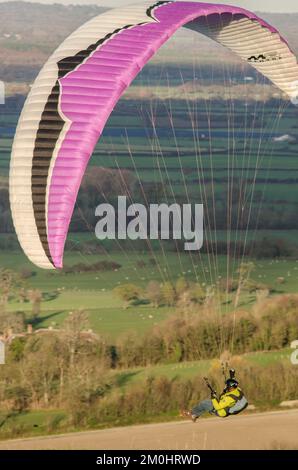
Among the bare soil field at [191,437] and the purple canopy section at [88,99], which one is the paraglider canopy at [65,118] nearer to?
the purple canopy section at [88,99]

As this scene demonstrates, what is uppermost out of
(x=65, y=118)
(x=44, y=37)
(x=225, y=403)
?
(x=65, y=118)

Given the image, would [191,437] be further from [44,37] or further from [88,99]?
[44,37]

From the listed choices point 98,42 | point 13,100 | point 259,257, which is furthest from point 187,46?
point 98,42

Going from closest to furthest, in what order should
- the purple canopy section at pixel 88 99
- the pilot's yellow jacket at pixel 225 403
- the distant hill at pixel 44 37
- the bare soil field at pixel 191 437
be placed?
the purple canopy section at pixel 88 99, the pilot's yellow jacket at pixel 225 403, the bare soil field at pixel 191 437, the distant hill at pixel 44 37

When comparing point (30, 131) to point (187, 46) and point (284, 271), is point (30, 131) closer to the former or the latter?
point (284, 271)

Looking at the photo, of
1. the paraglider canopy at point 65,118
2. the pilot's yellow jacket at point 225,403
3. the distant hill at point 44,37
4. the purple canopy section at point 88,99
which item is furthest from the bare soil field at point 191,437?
the distant hill at point 44,37

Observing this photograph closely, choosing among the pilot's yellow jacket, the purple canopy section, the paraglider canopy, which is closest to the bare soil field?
the pilot's yellow jacket

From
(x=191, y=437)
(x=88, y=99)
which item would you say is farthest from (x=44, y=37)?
(x=88, y=99)
